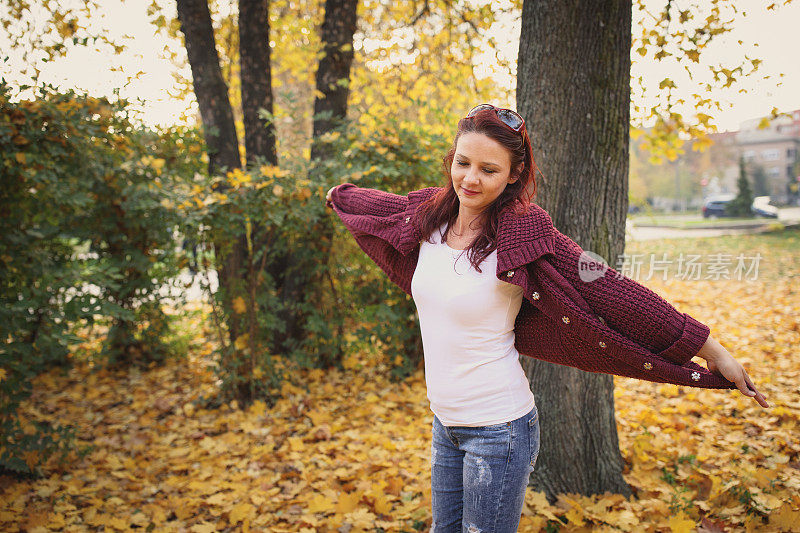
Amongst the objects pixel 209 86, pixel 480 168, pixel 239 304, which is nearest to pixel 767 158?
pixel 209 86

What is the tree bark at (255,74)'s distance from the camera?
17.6ft

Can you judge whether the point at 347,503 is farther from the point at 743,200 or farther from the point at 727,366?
the point at 743,200

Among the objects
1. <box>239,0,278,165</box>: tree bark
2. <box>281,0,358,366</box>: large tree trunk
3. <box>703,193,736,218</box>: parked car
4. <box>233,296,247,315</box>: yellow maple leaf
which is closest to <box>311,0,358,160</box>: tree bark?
<box>281,0,358,366</box>: large tree trunk

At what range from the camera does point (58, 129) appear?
3.40 m

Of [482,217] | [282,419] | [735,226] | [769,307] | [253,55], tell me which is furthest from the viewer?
[735,226]

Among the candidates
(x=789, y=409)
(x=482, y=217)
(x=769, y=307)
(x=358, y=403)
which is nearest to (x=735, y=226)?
(x=769, y=307)

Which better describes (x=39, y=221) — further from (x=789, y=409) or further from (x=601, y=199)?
(x=789, y=409)

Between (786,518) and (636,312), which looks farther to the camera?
(786,518)

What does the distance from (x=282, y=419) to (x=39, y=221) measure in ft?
7.81

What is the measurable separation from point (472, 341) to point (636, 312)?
53 centimetres

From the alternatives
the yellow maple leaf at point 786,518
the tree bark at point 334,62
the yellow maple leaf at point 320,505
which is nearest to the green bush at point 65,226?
the tree bark at point 334,62

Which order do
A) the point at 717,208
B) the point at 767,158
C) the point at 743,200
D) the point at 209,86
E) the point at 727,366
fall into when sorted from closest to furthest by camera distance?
the point at 727,366
the point at 209,86
the point at 743,200
the point at 717,208
the point at 767,158

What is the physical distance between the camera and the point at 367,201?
2.42 meters

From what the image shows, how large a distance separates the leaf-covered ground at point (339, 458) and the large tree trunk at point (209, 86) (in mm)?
2266
